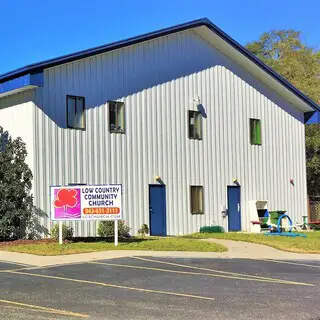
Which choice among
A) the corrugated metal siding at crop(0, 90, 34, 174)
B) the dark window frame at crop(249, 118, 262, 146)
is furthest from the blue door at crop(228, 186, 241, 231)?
the corrugated metal siding at crop(0, 90, 34, 174)

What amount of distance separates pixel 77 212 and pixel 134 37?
8108 mm

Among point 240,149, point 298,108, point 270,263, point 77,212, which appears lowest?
point 270,263

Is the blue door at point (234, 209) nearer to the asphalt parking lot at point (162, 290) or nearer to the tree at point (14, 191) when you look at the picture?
the tree at point (14, 191)

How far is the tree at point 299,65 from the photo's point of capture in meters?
37.3

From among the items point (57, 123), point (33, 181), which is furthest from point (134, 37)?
point (33, 181)

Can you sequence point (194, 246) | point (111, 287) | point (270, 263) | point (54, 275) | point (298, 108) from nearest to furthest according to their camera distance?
point (111, 287)
point (54, 275)
point (270, 263)
point (194, 246)
point (298, 108)

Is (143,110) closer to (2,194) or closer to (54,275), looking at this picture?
(2,194)

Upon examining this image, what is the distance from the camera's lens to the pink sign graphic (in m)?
17.6

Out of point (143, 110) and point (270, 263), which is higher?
point (143, 110)

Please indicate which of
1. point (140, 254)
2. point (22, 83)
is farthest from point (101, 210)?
point (22, 83)

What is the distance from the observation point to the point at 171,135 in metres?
23.6

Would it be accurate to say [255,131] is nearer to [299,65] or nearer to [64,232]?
[64,232]

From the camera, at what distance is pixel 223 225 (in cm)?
2509

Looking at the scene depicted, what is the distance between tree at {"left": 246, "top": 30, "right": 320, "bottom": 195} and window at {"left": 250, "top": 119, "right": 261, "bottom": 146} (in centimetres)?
1052
